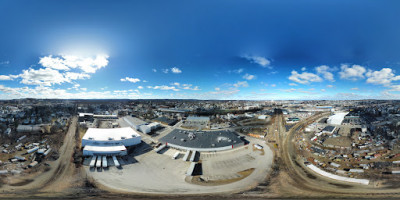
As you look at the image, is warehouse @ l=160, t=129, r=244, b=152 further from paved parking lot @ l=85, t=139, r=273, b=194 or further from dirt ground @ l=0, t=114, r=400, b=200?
dirt ground @ l=0, t=114, r=400, b=200

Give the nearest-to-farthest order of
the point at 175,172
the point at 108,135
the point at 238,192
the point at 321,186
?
the point at 238,192 → the point at 321,186 → the point at 175,172 → the point at 108,135

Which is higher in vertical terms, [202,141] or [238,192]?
[202,141]

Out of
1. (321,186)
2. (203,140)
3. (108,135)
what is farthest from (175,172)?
(108,135)

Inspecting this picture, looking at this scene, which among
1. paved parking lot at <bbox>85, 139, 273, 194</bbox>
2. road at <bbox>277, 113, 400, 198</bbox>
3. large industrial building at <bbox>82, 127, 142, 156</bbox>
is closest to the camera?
road at <bbox>277, 113, 400, 198</bbox>

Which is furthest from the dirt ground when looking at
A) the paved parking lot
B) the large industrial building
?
the large industrial building

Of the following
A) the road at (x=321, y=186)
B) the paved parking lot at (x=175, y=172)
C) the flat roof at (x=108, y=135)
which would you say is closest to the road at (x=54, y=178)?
the paved parking lot at (x=175, y=172)

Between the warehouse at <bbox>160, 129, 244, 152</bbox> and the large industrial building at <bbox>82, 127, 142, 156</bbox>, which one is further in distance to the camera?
the warehouse at <bbox>160, 129, 244, 152</bbox>

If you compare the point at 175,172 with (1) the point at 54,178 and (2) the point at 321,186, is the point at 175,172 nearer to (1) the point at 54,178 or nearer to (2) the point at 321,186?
(1) the point at 54,178

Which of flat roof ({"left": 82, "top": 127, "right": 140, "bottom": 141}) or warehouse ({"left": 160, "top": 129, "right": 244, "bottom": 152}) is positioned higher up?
flat roof ({"left": 82, "top": 127, "right": 140, "bottom": 141})
